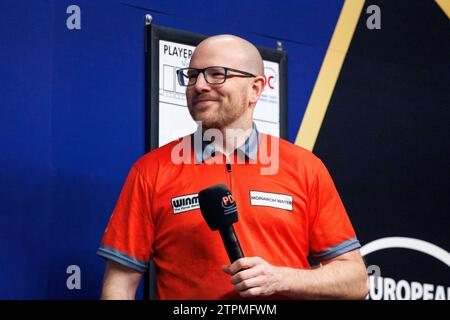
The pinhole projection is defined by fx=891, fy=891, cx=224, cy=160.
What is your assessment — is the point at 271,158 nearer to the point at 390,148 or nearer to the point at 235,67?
the point at 235,67

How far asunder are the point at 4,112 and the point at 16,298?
1.66 ft

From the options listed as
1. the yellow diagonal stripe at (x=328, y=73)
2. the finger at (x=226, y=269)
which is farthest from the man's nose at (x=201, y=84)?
the yellow diagonal stripe at (x=328, y=73)

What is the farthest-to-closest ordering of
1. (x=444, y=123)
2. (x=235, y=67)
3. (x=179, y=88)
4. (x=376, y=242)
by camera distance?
(x=444, y=123)
(x=376, y=242)
(x=179, y=88)
(x=235, y=67)

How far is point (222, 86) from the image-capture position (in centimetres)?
227

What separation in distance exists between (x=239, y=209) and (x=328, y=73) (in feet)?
3.75

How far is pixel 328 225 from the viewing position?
2.31 m

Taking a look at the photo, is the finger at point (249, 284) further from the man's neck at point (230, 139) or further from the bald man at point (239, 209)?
the man's neck at point (230, 139)

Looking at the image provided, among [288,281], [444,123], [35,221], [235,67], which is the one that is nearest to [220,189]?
[288,281]

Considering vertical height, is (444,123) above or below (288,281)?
above

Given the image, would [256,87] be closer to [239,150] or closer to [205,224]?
[239,150]

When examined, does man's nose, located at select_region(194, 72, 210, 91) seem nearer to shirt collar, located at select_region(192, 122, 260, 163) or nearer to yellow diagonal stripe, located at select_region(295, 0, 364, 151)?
shirt collar, located at select_region(192, 122, 260, 163)

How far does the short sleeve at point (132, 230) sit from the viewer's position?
7.23ft

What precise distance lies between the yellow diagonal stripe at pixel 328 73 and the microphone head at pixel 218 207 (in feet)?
3.90
